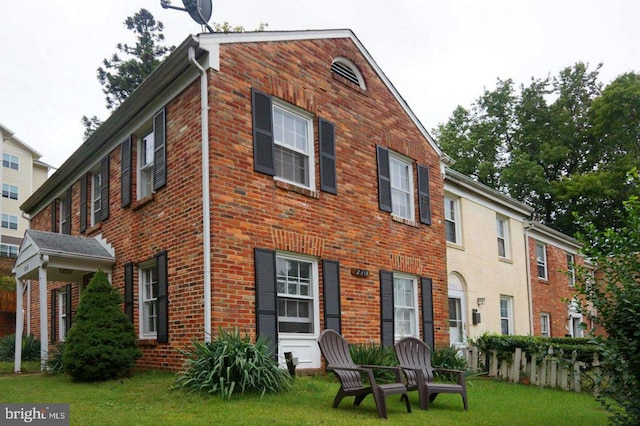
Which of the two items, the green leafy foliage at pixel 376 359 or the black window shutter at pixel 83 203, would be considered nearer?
the green leafy foliage at pixel 376 359

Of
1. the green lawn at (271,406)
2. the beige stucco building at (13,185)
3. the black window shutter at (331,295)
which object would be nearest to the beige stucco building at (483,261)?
the black window shutter at (331,295)

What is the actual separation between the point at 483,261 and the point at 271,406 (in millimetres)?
11639

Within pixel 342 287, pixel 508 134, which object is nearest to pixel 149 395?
pixel 342 287

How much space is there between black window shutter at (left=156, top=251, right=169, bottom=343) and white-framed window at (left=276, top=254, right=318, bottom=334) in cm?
188

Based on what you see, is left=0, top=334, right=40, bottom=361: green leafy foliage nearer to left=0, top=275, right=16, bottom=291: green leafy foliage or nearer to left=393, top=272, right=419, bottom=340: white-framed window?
left=393, top=272, right=419, bottom=340: white-framed window

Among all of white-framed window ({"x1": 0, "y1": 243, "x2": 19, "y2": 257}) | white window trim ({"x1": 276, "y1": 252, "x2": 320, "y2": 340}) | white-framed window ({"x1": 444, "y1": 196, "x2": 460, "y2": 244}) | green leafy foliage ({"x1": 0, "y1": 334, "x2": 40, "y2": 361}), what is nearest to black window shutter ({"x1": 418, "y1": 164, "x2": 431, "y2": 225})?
white-framed window ({"x1": 444, "y1": 196, "x2": 460, "y2": 244})

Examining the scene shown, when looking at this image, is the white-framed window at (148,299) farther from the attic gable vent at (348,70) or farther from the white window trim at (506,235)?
the white window trim at (506,235)

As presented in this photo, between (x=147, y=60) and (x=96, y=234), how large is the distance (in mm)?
20924

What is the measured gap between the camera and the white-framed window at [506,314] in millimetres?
18641

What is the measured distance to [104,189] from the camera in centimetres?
1314

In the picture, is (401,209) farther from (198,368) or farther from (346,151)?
(198,368)

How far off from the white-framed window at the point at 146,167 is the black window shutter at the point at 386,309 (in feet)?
16.4

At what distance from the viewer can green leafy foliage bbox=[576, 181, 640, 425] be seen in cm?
581

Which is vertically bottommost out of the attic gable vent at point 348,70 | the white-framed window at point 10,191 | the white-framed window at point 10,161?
the attic gable vent at point 348,70
